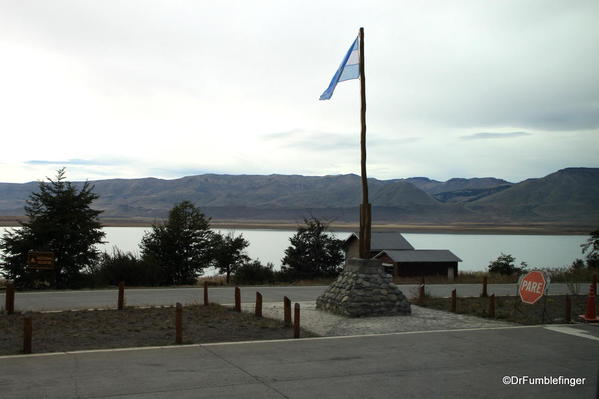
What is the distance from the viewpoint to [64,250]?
105 ft

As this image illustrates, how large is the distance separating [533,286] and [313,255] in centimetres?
3329

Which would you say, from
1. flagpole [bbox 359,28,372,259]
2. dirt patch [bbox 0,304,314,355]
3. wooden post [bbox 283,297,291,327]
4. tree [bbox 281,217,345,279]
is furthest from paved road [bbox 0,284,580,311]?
tree [bbox 281,217,345,279]

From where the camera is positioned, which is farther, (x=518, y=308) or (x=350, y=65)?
(x=518, y=308)

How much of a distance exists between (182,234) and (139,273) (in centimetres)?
1203

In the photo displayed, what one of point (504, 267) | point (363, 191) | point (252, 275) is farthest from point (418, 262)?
point (363, 191)

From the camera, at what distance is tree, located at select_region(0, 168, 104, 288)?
31.5m

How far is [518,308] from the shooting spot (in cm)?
1742

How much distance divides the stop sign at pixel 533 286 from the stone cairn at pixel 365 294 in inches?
121

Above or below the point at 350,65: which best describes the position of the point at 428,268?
below

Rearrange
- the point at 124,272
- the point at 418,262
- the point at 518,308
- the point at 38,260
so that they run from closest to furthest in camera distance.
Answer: the point at 518,308 → the point at 38,260 → the point at 124,272 → the point at 418,262

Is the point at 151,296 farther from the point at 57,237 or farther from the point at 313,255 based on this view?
the point at 313,255

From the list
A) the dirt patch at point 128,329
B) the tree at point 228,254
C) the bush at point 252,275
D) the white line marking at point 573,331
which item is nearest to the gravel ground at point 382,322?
the dirt patch at point 128,329

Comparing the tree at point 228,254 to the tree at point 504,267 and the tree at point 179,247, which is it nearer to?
the tree at point 179,247

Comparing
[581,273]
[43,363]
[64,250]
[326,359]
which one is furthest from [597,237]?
[43,363]
